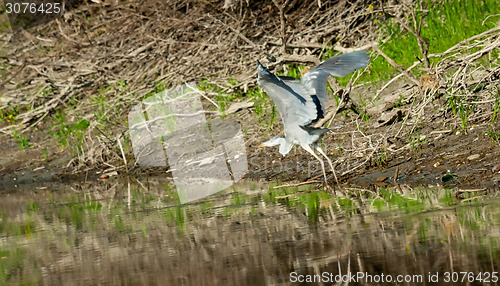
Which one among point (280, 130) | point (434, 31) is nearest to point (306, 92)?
point (280, 130)

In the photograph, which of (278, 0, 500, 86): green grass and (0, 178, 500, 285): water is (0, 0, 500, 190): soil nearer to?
(278, 0, 500, 86): green grass

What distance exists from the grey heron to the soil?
710 mm

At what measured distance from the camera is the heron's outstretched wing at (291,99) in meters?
5.78

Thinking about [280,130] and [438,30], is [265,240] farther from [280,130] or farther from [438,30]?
[438,30]

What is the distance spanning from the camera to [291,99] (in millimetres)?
6129

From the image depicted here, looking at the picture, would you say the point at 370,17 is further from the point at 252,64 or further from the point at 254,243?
the point at 254,243

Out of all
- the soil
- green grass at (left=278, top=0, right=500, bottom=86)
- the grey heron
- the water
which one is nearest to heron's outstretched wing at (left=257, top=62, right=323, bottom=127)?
the grey heron

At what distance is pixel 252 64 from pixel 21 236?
204 inches

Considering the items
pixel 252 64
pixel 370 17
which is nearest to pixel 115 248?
pixel 252 64

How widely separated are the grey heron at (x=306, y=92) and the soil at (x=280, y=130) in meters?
0.71

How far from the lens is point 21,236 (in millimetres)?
6039

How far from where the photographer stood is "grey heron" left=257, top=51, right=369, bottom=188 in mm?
5906

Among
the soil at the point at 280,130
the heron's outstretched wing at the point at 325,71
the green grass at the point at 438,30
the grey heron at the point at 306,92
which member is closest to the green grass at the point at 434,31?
the green grass at the point at 438,30

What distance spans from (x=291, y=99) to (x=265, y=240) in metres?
1.75
